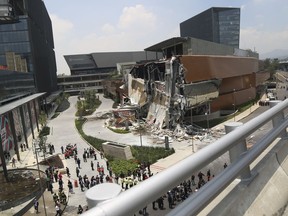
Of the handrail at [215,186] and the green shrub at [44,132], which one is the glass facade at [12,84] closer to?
the green shrub at [44,132]

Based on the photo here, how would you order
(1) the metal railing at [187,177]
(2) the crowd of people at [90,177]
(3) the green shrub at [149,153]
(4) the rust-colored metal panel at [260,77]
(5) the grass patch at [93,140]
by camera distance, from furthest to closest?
(4) the rust-colored metal panel at [260,77]
(5) the grass patch at [93,140]
(3) the green shrub at [149,153]
(2) the crowd of people at [90,177]
(1) the metal railing at [187,177]

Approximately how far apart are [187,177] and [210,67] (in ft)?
168

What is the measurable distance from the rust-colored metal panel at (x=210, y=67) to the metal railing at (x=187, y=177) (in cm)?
4379

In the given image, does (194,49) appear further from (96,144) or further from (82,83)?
(82,83)

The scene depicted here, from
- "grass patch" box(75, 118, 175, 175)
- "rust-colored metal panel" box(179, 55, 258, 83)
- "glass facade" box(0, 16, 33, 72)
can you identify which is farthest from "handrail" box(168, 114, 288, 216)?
"glass facade" box(0, 16, 33, 72)

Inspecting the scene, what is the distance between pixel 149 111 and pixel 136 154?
1914cm

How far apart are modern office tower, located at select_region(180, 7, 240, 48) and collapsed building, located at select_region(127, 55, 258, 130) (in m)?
83.0

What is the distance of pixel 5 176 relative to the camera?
86.6 feet

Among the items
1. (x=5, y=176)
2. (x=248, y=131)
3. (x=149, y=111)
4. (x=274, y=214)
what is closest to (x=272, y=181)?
(x=274, y=214)

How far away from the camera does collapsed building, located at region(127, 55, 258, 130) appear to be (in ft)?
152

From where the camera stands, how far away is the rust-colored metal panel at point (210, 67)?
47750mm

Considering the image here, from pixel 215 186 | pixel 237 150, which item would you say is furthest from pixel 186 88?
pixel 215 186

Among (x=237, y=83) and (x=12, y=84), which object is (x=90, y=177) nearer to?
(x=12, y=84)

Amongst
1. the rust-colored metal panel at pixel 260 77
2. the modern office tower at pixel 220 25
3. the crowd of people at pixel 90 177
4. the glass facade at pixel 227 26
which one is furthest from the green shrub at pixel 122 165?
the glass facade at pixel 227 26
